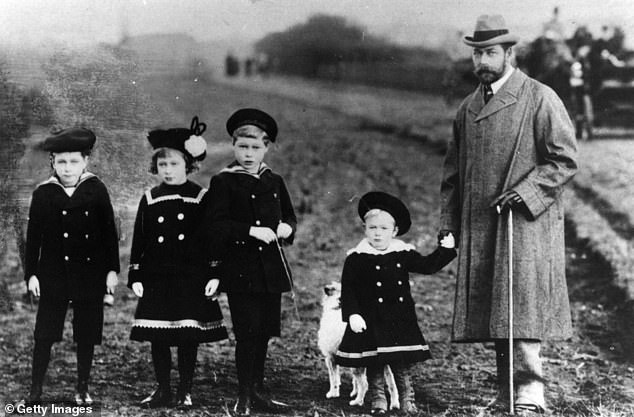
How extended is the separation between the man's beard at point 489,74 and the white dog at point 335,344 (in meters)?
1.50

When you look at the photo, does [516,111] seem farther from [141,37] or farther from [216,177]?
[141,37]

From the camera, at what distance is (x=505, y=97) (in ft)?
17.7

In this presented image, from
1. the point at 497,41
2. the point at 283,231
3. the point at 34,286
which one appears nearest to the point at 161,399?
the point at 34,286

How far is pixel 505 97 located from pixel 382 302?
4.50 feet

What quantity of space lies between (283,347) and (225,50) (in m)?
2.64

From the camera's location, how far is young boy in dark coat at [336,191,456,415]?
5.34m

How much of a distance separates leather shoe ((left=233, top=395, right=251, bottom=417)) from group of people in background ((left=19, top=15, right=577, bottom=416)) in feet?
0.04

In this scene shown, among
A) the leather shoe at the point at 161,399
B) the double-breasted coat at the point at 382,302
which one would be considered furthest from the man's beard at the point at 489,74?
the leather shoe at the point at 161,399

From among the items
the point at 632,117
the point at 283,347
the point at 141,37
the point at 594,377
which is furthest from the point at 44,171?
the point at 632,117

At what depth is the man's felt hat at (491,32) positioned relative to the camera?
5.32 m

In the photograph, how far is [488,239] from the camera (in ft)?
17.8

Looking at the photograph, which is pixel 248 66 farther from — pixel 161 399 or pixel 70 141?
pixel 161 399

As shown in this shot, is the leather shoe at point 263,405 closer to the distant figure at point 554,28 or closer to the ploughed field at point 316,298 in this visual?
the ploughed field at point 316,298

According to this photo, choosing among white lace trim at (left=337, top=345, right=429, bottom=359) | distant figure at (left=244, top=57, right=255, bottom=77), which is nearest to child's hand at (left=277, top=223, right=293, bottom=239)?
→ white lace trim at (left=337, top=345, right=429, bottom=359)
